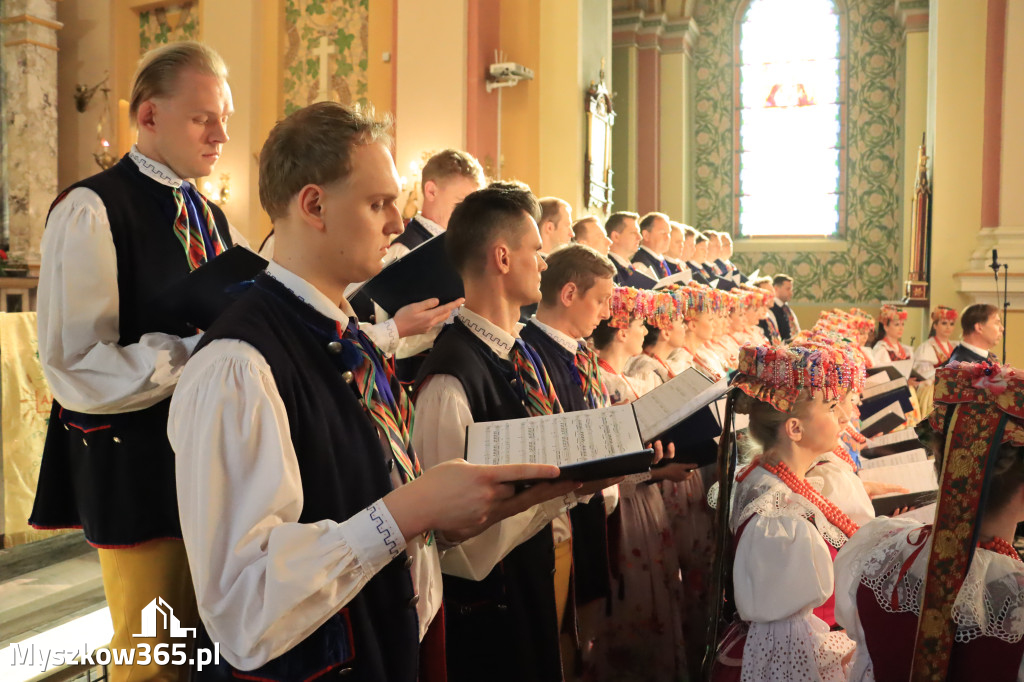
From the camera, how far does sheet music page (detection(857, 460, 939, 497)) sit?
8.98ft

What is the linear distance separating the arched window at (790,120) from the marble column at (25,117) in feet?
34.4

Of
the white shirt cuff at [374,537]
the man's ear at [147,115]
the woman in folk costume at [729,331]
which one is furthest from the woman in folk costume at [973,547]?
the woman in folk costume at [729,331]

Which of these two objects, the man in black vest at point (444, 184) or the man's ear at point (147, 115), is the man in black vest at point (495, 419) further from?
the man in black vest at point (444, 184)

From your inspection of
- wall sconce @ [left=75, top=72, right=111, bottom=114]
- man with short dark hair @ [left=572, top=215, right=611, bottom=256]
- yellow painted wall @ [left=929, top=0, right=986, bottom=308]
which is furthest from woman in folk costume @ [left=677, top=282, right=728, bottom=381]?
wall sconce @ [left=75, top=72, right=111, bottom=114]

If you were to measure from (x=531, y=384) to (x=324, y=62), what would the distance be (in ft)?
25.6

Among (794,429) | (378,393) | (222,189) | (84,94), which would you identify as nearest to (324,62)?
(222,189)

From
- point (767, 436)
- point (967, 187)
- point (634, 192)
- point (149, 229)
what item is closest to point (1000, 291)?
point (967, 187)

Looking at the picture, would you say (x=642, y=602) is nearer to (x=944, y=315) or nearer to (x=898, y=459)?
(x=898, y=459)

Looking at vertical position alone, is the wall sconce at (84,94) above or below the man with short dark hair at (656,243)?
above

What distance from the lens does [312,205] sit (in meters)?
1.31

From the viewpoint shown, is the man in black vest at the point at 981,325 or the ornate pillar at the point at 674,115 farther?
the ornate pillar at the point at 674,115

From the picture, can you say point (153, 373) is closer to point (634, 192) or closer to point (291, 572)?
point (291, 572)

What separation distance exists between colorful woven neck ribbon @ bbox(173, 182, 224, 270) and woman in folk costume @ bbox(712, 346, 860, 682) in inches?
54.3

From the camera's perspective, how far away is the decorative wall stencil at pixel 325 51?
29.5ft
